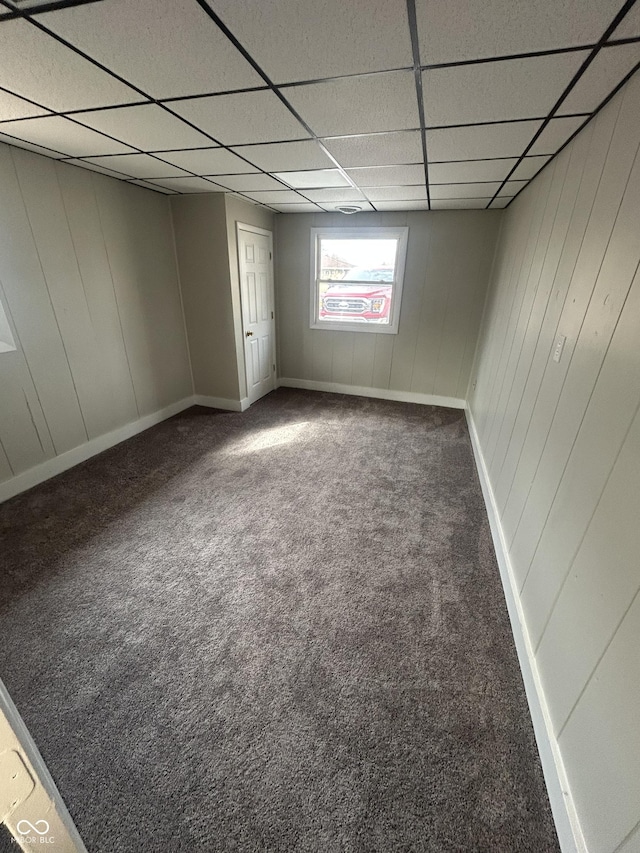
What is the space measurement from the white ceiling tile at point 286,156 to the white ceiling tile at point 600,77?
1249 millimetres

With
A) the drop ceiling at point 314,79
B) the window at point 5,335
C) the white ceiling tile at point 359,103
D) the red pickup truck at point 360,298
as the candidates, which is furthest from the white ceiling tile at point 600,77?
the window at point 5,335

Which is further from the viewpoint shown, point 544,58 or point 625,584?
point 544,58

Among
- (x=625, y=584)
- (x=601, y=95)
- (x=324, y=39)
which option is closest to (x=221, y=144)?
(x=324, y=39)

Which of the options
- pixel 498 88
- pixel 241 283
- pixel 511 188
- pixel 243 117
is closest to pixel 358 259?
pixel 241 283

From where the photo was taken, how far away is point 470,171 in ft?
7.75

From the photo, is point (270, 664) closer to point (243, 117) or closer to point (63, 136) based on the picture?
point (243, 117)

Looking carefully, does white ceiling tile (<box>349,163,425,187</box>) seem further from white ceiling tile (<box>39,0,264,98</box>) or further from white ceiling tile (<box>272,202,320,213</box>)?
white ceiling tile (<box>39,0,264,98</box>)

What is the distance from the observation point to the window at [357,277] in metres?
4.08

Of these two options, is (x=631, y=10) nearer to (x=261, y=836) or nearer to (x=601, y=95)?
(x=601, y=95)

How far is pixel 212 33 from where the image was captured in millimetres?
1089

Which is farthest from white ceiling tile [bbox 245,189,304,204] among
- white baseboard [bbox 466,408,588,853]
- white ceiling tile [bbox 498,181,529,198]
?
white baseboard [bbox 466,408,588,853]

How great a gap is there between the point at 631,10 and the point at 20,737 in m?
2.23

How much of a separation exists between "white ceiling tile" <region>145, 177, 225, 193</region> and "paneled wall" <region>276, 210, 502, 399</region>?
127 cm

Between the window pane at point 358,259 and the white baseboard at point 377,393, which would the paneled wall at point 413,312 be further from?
the window pane at point 358,259
